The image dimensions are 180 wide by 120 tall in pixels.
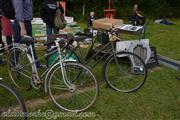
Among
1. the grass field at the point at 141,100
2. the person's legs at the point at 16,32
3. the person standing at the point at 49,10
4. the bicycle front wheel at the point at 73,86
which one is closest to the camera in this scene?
the bicycle front wheel at the point at 73,86

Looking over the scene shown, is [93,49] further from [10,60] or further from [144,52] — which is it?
[10,60]

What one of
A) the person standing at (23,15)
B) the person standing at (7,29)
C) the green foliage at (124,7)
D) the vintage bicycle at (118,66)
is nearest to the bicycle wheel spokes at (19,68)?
the person standing at (23,15)

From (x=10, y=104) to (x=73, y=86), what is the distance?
0.94 meters

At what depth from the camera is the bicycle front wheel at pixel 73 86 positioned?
180 inches

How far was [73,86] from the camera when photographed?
4.67 m

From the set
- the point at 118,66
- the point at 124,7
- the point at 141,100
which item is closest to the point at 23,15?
the point at 118,66

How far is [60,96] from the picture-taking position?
5.13 m

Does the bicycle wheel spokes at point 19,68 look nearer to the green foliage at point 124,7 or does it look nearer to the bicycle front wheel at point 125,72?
the bicycle front wheel at point 125,72

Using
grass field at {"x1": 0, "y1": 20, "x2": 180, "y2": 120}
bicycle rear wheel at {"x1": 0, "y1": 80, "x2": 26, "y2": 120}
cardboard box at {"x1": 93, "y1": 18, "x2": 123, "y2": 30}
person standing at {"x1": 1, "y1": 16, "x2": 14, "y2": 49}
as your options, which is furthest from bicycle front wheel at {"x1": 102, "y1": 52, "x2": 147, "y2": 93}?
person standing at {"x1": 1, "y1": 16, "x2": 14, "y2": 49}

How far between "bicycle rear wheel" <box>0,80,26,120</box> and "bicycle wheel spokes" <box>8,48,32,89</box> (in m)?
0.51

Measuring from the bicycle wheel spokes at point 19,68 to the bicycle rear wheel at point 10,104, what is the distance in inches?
20.1

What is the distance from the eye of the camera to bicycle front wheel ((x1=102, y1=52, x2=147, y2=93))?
5.36m

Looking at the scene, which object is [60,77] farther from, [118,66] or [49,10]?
[49,10]

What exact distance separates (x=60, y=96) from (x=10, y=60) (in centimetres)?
111
